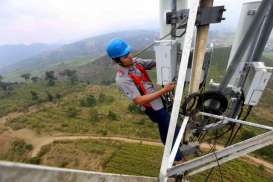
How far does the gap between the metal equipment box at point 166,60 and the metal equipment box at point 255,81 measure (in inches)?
44.2

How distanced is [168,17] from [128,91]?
1.25 metres

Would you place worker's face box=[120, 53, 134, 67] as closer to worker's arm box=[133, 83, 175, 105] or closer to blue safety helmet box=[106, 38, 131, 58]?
blue safety helmet box=[106, 38, 131, 58]

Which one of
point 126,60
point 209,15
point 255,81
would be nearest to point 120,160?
point 126,60

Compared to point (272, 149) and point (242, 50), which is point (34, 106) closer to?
point (272, 149)

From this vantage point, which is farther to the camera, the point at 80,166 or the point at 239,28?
the point at 80,166

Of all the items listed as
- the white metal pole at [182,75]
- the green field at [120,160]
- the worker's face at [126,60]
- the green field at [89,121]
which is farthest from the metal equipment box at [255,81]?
the green field at [89,121]

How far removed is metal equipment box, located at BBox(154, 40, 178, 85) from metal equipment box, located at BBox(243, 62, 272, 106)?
1121mm

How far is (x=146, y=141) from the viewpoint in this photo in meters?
29.9

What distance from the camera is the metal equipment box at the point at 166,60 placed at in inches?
143

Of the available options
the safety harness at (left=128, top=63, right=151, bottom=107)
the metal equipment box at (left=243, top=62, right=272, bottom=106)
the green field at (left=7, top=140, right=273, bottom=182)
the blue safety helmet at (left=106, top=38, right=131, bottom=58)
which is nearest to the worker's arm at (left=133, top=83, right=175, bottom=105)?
the safety harness at (left=128, top=63, right=151, bottom=107)

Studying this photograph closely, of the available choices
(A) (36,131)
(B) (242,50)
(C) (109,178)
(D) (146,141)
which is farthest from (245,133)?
(C) (109,178)

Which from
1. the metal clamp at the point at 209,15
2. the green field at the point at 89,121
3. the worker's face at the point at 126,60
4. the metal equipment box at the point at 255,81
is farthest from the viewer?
the green field at the point at 89,121

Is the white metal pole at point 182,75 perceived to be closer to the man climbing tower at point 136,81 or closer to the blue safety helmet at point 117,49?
the man climbing tower at point 136,81

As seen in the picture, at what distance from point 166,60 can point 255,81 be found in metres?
1.31
